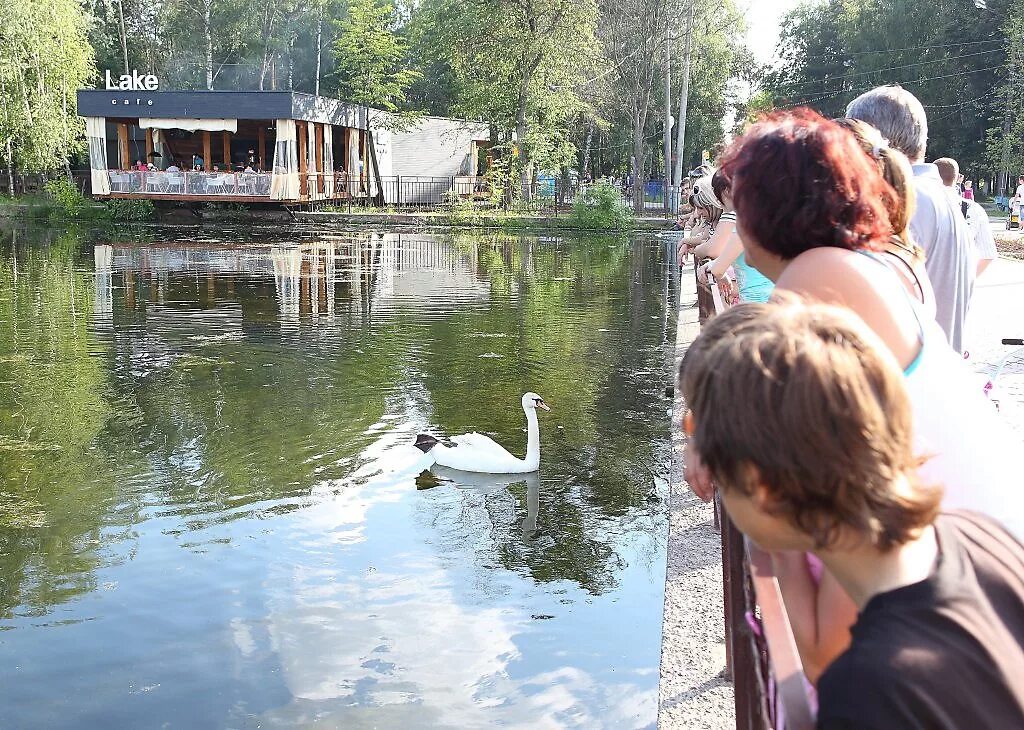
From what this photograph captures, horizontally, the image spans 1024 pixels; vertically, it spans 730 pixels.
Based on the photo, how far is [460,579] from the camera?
20.6 feet

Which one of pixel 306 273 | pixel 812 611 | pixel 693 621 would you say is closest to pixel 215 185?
pixel 306 273

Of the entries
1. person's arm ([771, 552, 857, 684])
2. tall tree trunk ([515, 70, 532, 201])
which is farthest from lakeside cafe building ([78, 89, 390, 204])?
person's arm ([771, 552, 857, 684])

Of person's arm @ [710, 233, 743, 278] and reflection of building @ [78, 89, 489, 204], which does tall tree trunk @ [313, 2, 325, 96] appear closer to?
reflection of building @ [78, 89, 489, 204]

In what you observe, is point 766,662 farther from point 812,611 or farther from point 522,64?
point 522,64

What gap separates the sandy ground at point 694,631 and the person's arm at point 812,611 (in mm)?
1921

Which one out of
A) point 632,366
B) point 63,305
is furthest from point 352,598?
point 63,305

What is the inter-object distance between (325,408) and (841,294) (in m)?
8.01

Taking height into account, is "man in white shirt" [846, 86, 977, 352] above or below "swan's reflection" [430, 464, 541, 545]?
above

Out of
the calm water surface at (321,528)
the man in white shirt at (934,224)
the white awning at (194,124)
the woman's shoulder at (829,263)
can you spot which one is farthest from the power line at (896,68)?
the woman's shoulder at (829,263)

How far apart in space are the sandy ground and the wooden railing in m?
1.00

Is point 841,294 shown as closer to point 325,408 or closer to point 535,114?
point 325,408

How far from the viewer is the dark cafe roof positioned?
3766 centimetres

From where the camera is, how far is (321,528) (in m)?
6.95

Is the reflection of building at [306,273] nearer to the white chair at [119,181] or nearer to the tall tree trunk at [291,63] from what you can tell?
the white chair at [119,181]
